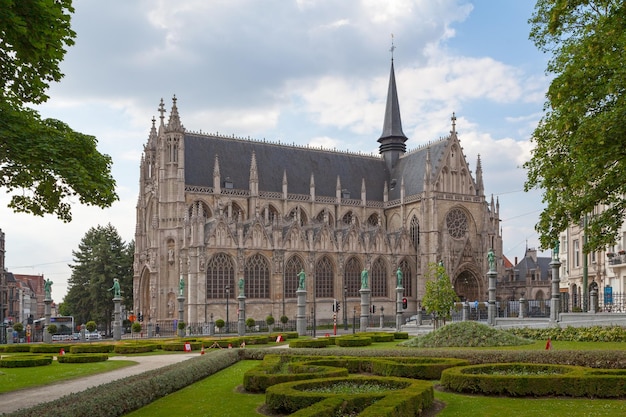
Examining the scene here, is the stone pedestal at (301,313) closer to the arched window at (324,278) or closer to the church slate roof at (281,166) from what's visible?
the arched window at (324,278)

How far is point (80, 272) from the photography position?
269 ft

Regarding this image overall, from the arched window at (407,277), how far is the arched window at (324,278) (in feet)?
34.2

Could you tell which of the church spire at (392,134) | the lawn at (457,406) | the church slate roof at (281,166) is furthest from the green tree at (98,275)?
the lawn at (457,406)

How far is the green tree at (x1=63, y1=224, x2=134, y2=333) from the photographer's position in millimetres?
77438

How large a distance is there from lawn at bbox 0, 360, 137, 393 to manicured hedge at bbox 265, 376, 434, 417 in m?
9.97

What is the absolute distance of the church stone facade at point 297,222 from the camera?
6669cm

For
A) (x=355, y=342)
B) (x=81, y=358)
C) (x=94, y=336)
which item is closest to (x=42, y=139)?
(x=81, y=358)

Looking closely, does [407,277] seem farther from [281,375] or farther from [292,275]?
[281,375]

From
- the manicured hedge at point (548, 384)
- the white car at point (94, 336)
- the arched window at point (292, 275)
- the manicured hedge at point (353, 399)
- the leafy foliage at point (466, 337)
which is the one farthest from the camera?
the arched window at point (292, 275)

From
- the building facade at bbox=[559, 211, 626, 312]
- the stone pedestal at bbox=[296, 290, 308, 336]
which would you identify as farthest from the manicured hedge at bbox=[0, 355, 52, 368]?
the building facade at bbox=[559, 211, 626, 312]

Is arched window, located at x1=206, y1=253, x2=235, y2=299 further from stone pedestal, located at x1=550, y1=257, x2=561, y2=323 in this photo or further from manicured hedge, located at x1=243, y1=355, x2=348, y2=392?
manicured hedge, located at x1=243, y1=355, x2=348, y2=392

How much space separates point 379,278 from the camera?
254 feet

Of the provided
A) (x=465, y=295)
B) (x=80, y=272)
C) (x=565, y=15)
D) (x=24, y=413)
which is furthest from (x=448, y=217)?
(x=24, y=413)

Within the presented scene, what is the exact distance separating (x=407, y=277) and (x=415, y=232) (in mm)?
5490
